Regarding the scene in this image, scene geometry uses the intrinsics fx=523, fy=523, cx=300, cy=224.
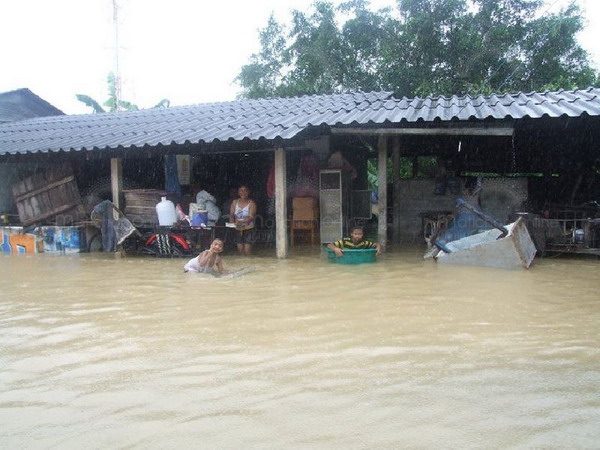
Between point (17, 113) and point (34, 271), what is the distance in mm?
10812

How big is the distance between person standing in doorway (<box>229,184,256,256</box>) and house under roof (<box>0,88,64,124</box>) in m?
10.8

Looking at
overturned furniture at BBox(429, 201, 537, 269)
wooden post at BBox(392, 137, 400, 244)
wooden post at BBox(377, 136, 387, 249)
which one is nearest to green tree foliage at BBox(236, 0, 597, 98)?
wooden post at BBox(392, 137, 400, 244)

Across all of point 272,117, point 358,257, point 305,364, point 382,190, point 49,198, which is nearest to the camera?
point 305,364

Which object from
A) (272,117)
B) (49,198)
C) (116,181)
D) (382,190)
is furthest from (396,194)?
(49,198)

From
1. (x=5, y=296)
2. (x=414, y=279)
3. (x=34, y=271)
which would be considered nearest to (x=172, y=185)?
(x=34, y=271)

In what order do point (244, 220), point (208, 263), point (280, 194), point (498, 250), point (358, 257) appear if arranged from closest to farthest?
point (498, 250) < point (208, 263) < point (358, 257) < point (280, 194) < point (244, 220)

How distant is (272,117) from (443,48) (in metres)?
9.84

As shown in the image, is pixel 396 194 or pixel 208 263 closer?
pixel 208 263

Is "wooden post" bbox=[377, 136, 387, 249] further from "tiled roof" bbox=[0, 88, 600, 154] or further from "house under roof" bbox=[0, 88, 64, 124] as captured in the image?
"house under roof" bbox=[0, 88, 64, 124]

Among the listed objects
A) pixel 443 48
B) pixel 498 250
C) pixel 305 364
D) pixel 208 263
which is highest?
pixel 443 48

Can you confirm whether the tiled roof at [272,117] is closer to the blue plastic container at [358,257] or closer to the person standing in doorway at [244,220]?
the person standing in doorway at [244,220]

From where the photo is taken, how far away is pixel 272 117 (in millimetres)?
9648

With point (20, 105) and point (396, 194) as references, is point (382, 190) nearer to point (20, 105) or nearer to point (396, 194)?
point (396, 194)

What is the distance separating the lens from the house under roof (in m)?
16.4
